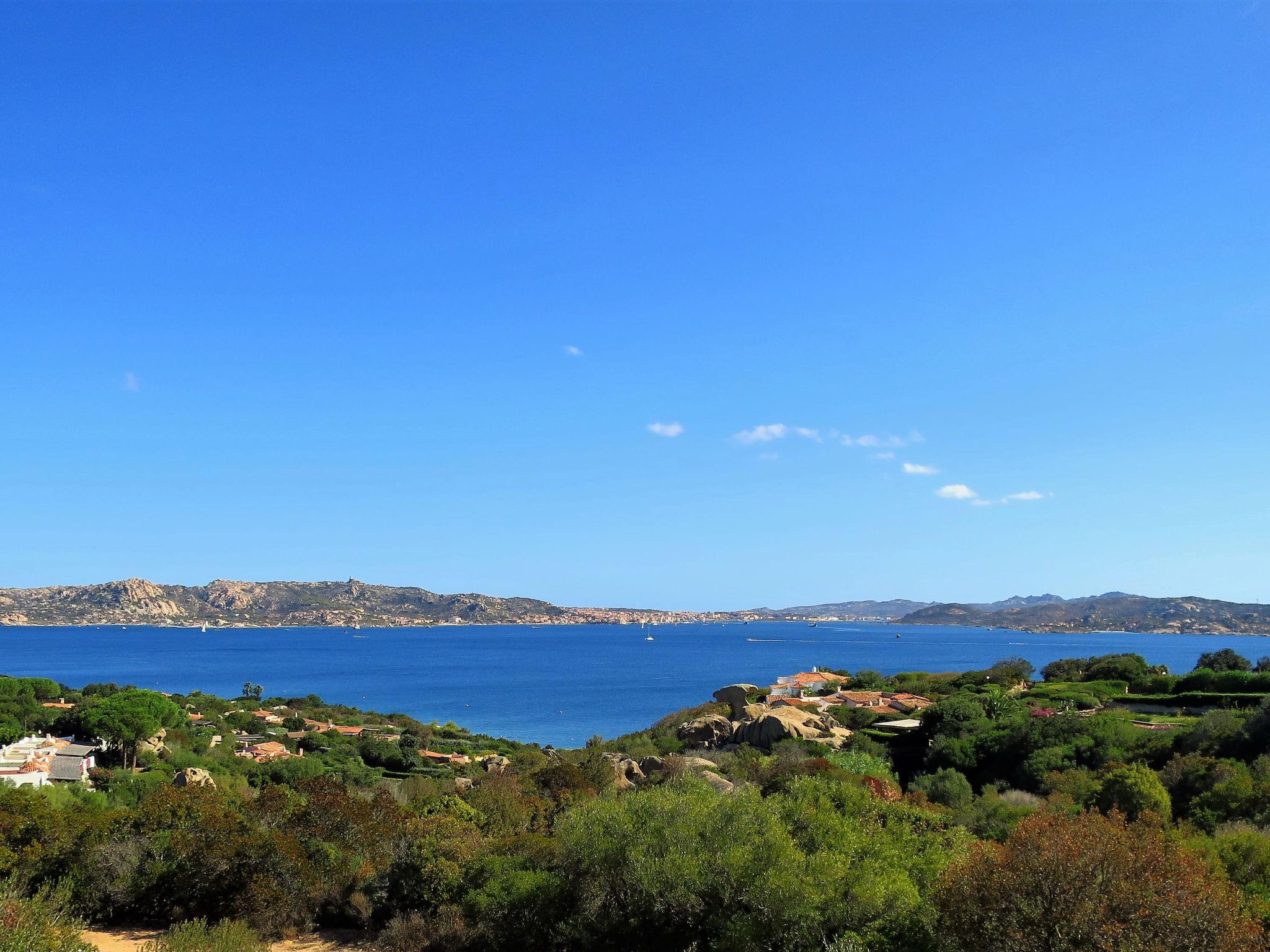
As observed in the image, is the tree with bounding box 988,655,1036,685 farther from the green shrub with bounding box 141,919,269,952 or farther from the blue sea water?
the green shrub with bounding box 141,919,269,952

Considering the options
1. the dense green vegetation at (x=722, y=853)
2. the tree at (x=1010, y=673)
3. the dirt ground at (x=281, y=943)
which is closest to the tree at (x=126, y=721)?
the dense green vegetation at (x=722, y=853)

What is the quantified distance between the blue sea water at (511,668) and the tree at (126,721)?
1059 inches

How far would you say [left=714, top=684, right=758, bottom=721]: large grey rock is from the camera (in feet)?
153

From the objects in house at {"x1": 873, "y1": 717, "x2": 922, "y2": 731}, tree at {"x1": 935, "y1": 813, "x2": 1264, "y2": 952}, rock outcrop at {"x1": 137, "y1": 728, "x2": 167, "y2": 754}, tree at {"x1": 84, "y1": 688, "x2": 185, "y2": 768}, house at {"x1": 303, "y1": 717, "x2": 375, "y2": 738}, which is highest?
tree at {"x1": 935, "y1": 813, "x2": 1264, "y2": 952}

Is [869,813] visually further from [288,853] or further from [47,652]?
[47,652]

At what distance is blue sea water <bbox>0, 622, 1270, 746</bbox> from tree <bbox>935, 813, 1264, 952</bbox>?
51.8 meters

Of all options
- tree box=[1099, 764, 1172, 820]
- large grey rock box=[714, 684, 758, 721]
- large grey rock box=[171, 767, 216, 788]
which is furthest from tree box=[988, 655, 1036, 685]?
large grey rock box=[171, 767, 216, 788]

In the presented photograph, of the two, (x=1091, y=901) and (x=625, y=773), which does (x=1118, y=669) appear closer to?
(x=625, y=773)

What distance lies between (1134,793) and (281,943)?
20.0 meters

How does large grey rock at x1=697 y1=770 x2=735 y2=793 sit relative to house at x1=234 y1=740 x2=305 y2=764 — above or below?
above

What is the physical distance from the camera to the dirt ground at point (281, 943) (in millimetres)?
14873

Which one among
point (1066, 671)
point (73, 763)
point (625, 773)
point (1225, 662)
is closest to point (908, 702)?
point (1066, 671)

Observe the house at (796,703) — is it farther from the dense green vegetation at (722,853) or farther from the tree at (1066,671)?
the tree at (1066,671)

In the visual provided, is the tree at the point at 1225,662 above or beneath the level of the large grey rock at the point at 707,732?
above
